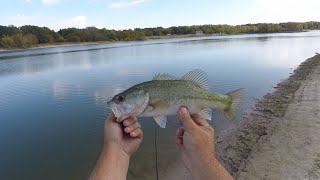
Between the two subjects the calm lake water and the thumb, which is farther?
the calm lake water

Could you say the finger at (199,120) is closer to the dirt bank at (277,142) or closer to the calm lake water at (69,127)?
the calm lake water at (69,127)

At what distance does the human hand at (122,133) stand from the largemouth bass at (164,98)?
0.25 feet

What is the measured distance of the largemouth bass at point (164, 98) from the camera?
2.88m

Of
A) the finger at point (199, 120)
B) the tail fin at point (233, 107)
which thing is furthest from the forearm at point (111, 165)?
the tail fin at point (233, 107)

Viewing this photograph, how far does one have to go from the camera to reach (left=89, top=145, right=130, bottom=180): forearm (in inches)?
113

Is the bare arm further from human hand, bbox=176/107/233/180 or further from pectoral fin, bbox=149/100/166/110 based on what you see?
human hand, bbox=176/107/233/180

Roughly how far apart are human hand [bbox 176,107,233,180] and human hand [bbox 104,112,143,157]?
412 mm

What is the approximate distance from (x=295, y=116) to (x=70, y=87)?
17.0m

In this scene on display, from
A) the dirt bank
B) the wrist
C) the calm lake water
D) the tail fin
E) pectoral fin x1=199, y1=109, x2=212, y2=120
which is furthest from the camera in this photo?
the calm lake water

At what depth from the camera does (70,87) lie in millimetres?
25594

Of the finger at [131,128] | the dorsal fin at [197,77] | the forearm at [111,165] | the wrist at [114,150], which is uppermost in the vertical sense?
the dorsal fin at [197,77]

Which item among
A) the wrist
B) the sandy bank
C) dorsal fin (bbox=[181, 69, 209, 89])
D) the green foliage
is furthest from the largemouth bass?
the green foliage

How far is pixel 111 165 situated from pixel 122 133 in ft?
0.94

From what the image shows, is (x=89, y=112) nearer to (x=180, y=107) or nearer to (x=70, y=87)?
(x=70, y=87)
